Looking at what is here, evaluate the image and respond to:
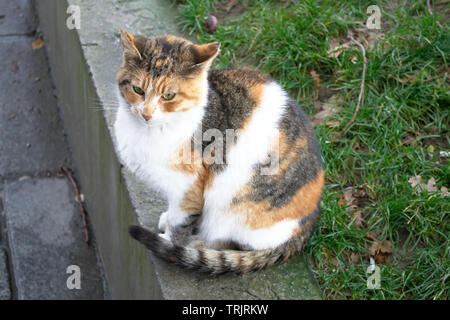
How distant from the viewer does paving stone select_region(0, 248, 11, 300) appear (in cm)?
362

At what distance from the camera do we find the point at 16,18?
5.58 meters

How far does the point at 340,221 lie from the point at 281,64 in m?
1.26

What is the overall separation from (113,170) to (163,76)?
110 cm

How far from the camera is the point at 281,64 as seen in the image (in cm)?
351

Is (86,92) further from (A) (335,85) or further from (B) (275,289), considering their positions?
(B) (275,289)

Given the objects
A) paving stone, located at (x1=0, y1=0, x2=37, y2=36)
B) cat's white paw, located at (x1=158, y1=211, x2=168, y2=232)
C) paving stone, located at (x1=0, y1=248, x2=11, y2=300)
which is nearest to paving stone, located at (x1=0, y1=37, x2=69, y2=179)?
paving stone, located at (x1=0, y1=0, x2=37, y2=36)

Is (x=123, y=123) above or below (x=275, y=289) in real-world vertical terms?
above

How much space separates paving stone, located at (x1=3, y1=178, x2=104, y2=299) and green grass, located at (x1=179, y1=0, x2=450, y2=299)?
1725 mm

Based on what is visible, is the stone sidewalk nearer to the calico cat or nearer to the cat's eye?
the calico cat

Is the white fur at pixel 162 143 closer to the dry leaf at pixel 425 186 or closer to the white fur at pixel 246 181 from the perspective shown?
the white fur at pixel 246 181

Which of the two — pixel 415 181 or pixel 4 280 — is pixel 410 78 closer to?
pixel 415 181
